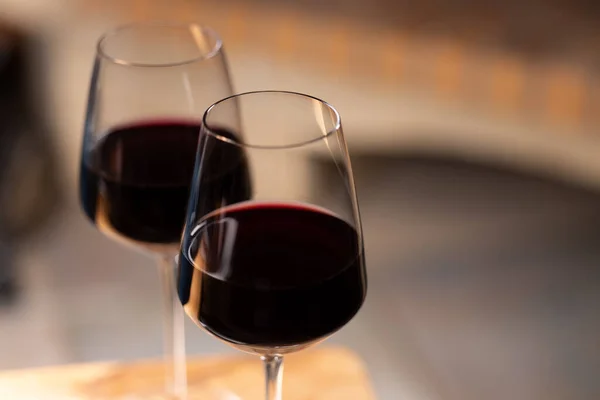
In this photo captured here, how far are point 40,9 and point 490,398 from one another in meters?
1.24

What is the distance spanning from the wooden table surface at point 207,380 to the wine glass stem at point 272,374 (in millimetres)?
183

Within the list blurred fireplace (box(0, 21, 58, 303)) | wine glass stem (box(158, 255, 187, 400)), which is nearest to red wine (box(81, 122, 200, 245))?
wine glass stem (box(158, 255, 187, 400))

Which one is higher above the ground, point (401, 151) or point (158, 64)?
point (158, 64)

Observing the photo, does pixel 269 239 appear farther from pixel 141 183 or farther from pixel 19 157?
pixel 19 157

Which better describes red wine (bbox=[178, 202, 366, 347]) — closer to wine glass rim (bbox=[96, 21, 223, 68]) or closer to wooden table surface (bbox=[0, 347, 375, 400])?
wine glass rim (bbox=[96, 21, 223, 68])

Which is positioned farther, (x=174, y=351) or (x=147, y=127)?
(x=174, y=351)

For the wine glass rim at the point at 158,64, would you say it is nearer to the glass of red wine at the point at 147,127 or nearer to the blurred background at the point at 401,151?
the glass of red wine at the point at 147,127

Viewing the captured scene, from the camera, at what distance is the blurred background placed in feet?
5.44

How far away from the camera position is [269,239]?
0.53 m

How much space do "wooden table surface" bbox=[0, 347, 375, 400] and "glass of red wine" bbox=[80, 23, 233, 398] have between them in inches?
6.0

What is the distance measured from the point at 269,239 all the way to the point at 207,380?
30 cm

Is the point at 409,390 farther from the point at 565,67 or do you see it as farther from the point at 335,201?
the point at 335,201

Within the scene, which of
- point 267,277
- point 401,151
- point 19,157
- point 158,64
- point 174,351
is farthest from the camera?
point 401,151

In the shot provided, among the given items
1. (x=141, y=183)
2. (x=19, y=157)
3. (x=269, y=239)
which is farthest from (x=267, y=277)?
(x=19, y=157)
